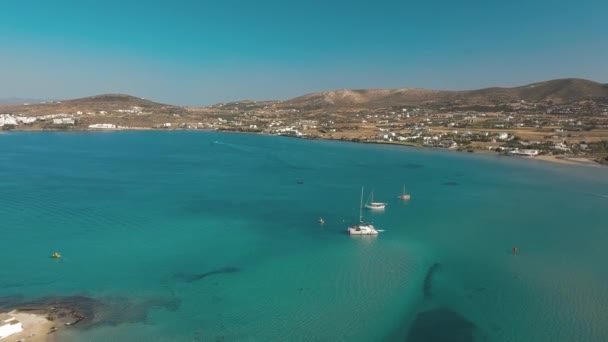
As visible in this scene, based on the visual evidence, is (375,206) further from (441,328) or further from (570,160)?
(570,160)

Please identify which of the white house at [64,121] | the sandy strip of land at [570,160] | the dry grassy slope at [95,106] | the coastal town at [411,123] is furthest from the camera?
the dry grassy slope at [95,106]

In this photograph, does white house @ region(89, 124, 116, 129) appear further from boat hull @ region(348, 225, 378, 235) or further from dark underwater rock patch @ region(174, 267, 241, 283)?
dark underwater rock patch @ region(174, 267, 241, 283)

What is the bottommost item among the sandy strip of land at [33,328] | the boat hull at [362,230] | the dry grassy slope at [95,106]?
the boat hull at [362,230]

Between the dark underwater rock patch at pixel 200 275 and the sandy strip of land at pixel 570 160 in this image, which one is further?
the sandy strip of land at pixel 570 160

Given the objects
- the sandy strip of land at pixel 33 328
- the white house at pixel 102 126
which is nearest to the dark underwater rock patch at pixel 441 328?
the sandy strip of land at pixel 33 328

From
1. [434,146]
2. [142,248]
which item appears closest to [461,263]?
[142,248]

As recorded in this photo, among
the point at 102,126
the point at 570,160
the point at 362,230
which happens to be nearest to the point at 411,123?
the point at 570,160

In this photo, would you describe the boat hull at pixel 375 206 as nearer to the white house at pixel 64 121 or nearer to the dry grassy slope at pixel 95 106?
the white house at pixel 64 121
